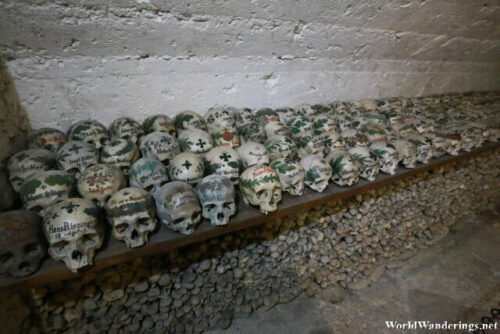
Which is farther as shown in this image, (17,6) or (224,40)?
(224,40)

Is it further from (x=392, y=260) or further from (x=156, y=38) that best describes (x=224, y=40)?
(x=392, y=260)

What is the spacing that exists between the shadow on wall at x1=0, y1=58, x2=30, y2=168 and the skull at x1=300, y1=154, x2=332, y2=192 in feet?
4.20

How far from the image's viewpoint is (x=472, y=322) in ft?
5.32

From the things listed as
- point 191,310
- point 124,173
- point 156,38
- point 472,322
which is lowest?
point 472,322

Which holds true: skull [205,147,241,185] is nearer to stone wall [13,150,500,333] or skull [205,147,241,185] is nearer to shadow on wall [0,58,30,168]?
stone wall [13,150,500,333]

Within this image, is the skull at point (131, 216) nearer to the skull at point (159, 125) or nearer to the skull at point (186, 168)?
the skull at point (186, 168)

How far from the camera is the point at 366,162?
142cm

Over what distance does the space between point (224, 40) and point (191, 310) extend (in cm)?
149

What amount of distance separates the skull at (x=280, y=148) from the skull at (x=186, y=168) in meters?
0.38

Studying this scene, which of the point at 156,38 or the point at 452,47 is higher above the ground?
the point at 452,47

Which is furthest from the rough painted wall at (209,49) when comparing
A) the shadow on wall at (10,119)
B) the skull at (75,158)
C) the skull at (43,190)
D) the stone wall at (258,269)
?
Answer: the stone wall at (258,269)

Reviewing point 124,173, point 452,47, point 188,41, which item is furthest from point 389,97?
point 124,173

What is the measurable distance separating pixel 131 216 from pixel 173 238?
174 millimetres

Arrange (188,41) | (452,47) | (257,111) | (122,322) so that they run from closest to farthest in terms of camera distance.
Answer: (122,322) → (188,41) → (257,111) → (452,47)
